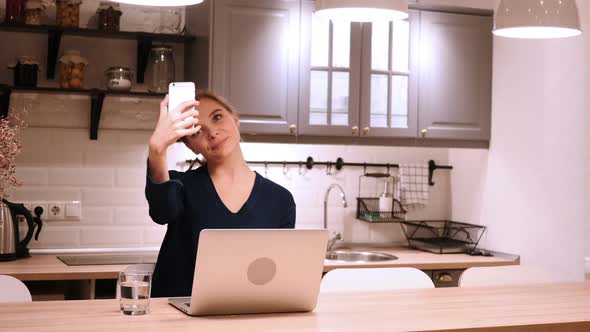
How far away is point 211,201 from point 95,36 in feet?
5.90

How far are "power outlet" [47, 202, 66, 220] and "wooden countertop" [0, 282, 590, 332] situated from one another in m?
1.99

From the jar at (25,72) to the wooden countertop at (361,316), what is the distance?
6.39 ft

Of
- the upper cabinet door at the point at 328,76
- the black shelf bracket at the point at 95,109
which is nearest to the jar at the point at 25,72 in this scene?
the black shelf bracket at the point at 95,109

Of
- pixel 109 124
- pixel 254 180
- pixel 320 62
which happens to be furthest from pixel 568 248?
pixel 109 124

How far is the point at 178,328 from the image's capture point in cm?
180

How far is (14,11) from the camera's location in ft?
12.5

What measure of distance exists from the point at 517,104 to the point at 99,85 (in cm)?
207

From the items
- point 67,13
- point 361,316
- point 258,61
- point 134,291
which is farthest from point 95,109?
point 361,316

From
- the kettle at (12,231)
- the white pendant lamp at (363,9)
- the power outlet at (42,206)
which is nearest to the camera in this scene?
the white pendant lamp at (363,9)

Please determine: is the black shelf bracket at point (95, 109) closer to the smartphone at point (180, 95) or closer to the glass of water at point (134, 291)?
the smartphone at point (180, 95)

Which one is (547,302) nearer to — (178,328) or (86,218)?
(178,328)

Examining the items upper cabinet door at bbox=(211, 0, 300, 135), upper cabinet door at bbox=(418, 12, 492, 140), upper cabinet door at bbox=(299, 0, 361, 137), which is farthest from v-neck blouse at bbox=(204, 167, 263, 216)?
upper cabinet door at bbox=(418, 12, 492, 140)

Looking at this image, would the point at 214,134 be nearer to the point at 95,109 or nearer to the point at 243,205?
the point at 243,205

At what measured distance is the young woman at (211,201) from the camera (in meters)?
2.49
